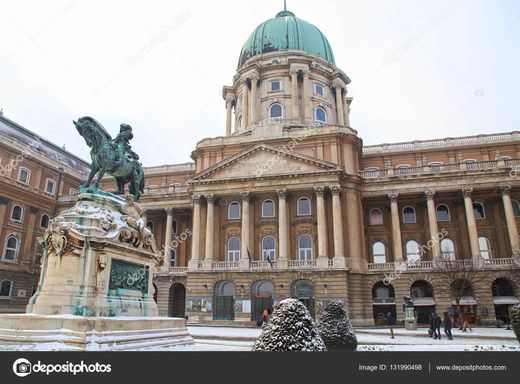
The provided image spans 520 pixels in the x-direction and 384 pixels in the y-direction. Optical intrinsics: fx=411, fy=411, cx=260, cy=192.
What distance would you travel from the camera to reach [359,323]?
111 ft

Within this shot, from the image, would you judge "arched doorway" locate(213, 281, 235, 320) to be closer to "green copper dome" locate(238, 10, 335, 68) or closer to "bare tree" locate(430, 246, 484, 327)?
"bare tree" locate(430, 246, 484, 327)

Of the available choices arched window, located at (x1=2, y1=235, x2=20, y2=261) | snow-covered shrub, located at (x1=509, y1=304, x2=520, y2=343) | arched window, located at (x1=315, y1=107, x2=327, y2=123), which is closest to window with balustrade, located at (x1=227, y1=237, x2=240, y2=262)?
arched window, located at (x1=315, y1=107, x2=327, y2=123)

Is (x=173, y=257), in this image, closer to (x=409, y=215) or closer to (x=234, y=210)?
(x=234, y=210)

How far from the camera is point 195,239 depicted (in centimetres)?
3972

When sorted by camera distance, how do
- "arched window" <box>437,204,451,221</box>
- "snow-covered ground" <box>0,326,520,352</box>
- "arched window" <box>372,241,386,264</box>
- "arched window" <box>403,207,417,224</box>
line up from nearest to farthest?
1. "snow-covered ground" <box>0,326,520,352</box>
2. "arched window" <box>372,241,386,264</box>
3. "arched window" <box>437,204,451,221</box>
4. "arched window" <box>403,207,417,224</box>

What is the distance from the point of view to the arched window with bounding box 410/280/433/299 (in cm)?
3703

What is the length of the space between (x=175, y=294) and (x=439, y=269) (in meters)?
25.7

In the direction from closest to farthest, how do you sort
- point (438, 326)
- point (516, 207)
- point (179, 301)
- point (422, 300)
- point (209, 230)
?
point (438, 326), point (422, 300), point (209, 230), point (516, 207), point (179, 301)

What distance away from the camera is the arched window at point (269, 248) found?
3928 centimetres

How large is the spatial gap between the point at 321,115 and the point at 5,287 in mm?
41169

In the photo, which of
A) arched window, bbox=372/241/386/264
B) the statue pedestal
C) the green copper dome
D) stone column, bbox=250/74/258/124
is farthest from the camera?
the green copper dome

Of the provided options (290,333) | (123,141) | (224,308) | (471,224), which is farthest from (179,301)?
(290,333)

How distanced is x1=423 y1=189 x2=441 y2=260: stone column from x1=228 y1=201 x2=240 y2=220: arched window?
18.0 m
